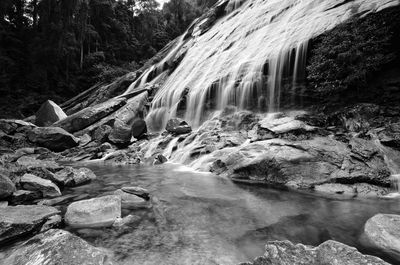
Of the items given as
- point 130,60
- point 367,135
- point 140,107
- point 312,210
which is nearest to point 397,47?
point 367,135

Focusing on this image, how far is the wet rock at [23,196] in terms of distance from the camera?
513 cm

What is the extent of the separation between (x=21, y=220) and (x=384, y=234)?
5.17 metres

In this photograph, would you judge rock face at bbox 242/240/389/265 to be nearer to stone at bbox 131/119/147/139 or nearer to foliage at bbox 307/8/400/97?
foliage at bbox 307/8/400/97

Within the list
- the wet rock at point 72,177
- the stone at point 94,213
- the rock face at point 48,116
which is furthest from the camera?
the rock face at point 48,116

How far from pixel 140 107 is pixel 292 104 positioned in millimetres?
11971

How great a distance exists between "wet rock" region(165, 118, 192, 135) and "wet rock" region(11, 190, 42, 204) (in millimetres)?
8812

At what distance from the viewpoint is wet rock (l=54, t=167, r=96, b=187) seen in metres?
6.83

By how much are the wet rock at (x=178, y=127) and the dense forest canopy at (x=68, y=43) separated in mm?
21753

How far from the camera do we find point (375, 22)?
9570 mm

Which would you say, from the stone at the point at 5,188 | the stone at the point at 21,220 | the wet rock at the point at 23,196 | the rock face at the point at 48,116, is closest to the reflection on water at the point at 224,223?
the stone at the point at 21,220

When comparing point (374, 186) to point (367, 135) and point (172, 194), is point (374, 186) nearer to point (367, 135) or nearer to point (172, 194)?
point (367, 135)

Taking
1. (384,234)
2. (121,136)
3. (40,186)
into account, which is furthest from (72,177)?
(121,136)

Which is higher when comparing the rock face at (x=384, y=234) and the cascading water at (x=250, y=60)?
the cascading water at (x=250, y=60)

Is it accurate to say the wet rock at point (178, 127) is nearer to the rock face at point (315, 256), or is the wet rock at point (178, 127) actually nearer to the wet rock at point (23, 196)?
the wet rock at point (23, 196)
